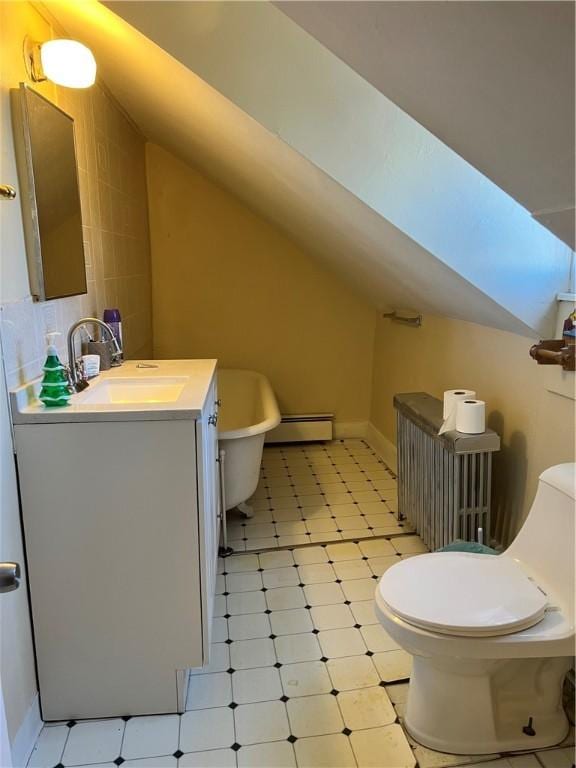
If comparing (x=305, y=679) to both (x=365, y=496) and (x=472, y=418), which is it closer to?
(x=472, y=418)

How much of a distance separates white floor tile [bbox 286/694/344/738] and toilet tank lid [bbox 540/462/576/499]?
944 mm

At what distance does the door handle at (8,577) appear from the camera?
29.3 inches

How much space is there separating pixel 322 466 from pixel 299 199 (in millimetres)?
1880

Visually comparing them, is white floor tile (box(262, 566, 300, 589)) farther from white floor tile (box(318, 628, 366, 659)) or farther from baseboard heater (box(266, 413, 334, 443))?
baseboard heater (box(266, 413, 334, 443))

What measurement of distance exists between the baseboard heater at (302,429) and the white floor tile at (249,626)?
1.96 meters

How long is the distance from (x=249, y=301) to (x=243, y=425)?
2.99ft

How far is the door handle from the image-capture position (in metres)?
0.75

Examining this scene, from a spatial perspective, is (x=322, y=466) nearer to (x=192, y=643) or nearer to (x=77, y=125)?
(x=192, y=643)

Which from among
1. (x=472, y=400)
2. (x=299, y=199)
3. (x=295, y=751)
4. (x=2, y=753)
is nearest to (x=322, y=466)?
(x=472, y=400)

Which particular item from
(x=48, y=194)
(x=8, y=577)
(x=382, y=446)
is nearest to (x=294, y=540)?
(x=382, y=446)

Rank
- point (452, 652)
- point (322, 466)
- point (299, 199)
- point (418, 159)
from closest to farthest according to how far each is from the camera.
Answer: point (452, 652), point (418, 159), point (299, 199), point (322, 466)

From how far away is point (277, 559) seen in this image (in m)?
2.44

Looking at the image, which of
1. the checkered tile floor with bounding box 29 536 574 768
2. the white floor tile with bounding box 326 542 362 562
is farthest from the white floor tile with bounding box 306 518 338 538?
the checkered tile floor with bounding box 29 536 574 768

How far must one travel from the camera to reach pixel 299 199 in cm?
224
